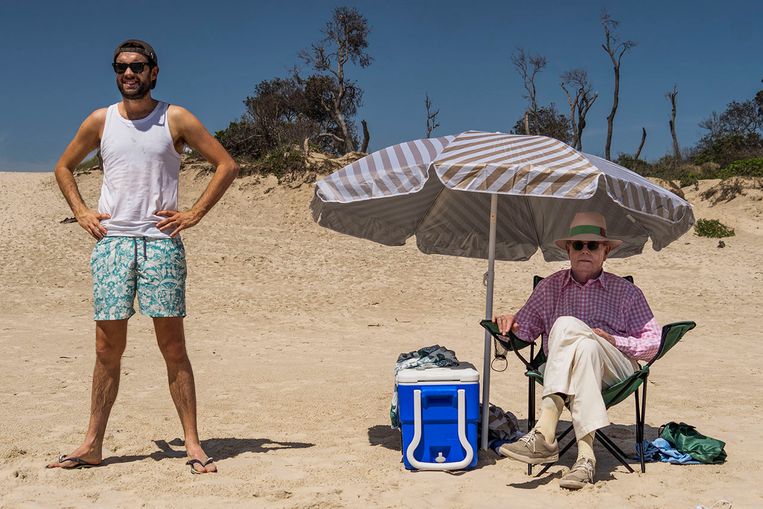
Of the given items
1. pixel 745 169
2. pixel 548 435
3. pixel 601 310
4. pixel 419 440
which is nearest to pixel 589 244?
pixel 601 310

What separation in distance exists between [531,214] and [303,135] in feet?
77.2

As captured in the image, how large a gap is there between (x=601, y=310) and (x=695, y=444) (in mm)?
884

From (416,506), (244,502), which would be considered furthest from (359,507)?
(244,502)

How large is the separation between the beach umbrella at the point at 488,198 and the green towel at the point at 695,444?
105 cm

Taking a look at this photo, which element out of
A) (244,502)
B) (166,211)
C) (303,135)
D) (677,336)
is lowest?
(244,502)

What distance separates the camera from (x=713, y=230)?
18.1 meters

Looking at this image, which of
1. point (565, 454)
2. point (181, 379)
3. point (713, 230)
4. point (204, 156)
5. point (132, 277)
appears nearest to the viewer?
point (132, 277)

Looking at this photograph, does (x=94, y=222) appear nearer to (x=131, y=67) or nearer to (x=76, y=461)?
(x=131, y=67)

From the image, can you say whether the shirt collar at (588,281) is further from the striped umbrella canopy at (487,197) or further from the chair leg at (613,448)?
the chair leg at (613,448)

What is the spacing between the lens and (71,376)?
22.7 ft

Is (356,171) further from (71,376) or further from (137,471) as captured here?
(71,376)

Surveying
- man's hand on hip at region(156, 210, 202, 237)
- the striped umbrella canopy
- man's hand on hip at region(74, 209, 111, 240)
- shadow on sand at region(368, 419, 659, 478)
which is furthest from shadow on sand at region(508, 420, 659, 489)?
man's hand on hip at region(74, 209, 111, 240)

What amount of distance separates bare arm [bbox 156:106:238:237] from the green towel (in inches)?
110

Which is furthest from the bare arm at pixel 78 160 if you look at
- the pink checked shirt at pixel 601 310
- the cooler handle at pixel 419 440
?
the pink checked shirt at pixel 601 310
